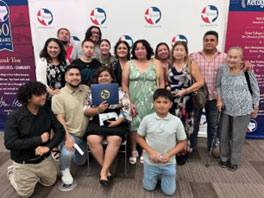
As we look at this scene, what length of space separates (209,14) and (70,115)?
2567mm

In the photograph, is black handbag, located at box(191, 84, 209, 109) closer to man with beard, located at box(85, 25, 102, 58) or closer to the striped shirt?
the striped shirt

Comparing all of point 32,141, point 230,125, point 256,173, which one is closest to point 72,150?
point 32,141

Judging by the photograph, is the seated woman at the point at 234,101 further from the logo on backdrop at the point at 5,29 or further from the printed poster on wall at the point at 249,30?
the logo on backdrop at the point at 5,29

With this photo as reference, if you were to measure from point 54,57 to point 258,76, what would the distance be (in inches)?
123

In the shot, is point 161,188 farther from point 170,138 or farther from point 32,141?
point 32,141

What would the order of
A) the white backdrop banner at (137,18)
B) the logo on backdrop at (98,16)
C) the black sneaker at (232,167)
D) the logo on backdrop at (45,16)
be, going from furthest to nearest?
the logo on backdrop at (45,16) < the logo on backdrop at (98,16) < the white backdrop banner at (137,18) < the black sneaker at (232,167)

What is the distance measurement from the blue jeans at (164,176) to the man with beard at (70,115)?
0.80 meters

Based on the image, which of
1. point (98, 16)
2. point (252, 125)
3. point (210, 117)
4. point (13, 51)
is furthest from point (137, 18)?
point (252, 125)

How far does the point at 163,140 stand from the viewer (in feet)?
6.83

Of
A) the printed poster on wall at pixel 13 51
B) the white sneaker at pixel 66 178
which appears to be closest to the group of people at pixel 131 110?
the white sneaker at pixel 66 178

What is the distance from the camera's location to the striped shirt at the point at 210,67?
2686 millimetres

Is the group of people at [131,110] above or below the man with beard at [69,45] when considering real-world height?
below

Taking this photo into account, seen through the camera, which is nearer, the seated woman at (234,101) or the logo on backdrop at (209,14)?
the seated woman at (234,101)

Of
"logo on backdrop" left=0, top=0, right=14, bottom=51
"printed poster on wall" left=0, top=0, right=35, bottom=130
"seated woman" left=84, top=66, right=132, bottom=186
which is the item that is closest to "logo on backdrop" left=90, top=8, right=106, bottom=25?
"printed poster on wall" left=0, top=0, right=35, bottom=130
